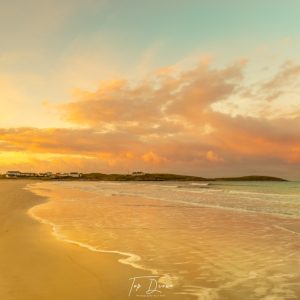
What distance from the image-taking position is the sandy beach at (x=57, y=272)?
704cm

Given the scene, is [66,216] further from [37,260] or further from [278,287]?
[278,287]

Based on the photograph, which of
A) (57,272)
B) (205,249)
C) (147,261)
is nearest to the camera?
(57,272)

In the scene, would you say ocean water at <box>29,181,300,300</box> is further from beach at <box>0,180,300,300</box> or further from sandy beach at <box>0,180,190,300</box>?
sandy beach at <box>0,180,190,300</box>

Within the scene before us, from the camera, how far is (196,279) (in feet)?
27.0

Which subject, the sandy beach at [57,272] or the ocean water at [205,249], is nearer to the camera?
the sandy beach at [57,272]

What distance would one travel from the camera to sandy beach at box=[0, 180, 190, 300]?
704cm

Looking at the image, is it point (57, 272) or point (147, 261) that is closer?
point (57, 272)

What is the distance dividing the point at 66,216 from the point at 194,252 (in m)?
11.5

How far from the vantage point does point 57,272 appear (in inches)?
341

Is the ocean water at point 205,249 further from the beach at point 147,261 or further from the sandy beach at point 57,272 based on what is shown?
the sandy beach at point 57,272

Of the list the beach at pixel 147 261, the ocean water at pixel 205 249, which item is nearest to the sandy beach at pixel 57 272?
the beach at pixel 147 261

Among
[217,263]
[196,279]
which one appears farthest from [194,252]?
[196,279]

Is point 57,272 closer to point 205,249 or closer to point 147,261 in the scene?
point 147,261

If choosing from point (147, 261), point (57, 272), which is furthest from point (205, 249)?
point (57, 272)
